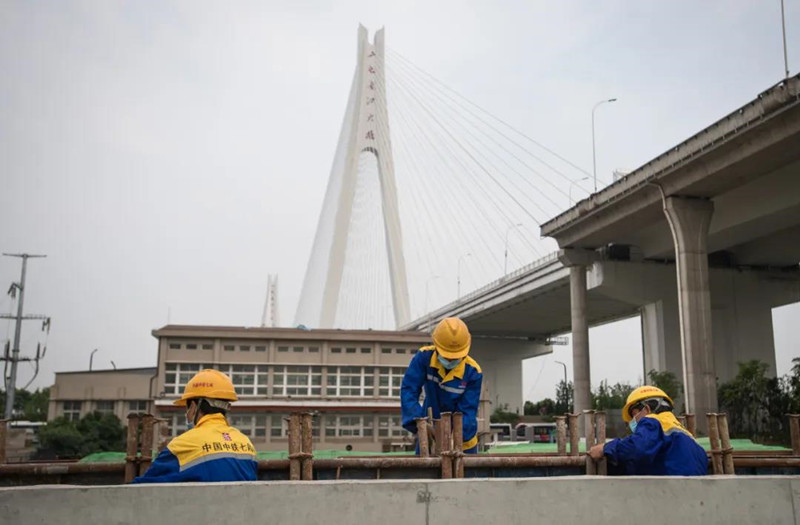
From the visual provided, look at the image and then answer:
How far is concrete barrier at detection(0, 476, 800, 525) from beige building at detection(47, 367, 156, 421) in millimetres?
55084

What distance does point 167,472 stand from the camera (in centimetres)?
457

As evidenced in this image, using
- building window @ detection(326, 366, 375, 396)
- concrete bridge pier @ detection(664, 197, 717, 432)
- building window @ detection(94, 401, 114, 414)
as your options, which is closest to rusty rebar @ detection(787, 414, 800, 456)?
concrete bridge pier @ detection(664, 197, 717, 432)

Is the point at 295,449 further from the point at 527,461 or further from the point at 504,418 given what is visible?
the point at 504,418

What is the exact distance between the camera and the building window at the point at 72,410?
56.2 m

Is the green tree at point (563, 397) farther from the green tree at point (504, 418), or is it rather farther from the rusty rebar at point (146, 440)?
the rusty rebar at point (146, 440)

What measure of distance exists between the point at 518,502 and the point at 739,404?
126ft

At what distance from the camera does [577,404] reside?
41.6 metres

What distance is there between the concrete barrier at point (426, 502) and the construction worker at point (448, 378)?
2877 mm

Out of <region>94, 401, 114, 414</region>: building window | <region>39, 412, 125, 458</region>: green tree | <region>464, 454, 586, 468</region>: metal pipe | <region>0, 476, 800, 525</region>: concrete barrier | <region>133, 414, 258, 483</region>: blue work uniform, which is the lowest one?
<region>39, 412, 125, 458</region>: green tree

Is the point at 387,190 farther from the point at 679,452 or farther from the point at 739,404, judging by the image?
the point at 679,452

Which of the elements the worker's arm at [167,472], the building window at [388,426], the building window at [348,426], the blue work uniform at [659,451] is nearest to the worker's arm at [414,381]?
the blue work uniform at [659,451]

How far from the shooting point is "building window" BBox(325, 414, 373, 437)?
4436 cm

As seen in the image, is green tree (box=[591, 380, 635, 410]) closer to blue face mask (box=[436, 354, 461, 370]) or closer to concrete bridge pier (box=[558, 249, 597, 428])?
concrete bridge pier (box=[558, 249, 597, 428])

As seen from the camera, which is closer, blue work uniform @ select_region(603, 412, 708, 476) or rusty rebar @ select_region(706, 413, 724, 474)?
blue work uniform @ select_region(603, 412, 708, 476)
